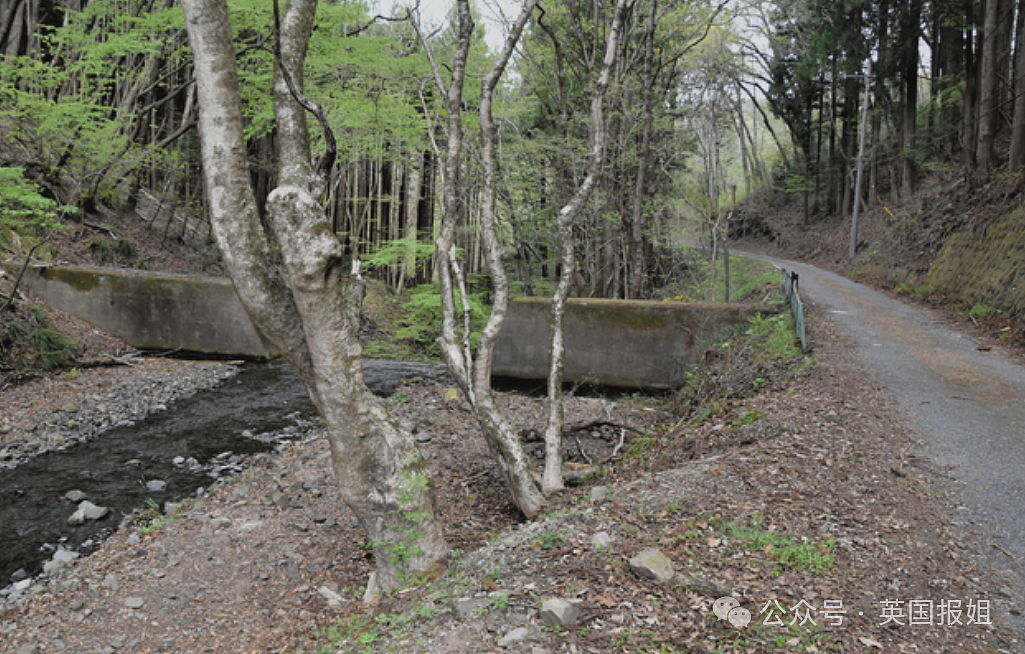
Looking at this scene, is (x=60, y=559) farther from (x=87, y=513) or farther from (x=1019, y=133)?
(x=1019, y=133)

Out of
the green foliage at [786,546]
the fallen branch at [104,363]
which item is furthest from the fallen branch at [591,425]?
the fallen branch at [104,363]

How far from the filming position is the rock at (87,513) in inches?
243

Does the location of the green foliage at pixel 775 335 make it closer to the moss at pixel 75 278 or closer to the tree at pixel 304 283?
the tree at pixel 304 283

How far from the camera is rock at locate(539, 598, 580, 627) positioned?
3.08m

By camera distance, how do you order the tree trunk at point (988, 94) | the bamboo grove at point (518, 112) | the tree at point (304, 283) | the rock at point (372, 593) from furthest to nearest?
the tree trunk at point (988, 94), the bamboo grove at point (518, 112), the rock at point (372, 593), the tree at point (304, 283)

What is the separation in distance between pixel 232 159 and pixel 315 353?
1401 mm

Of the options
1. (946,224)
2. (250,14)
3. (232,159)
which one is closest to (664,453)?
(232,159)

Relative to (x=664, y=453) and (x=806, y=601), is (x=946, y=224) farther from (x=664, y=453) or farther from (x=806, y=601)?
(x=806, y=601)

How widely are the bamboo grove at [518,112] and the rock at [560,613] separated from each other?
6.84 meters

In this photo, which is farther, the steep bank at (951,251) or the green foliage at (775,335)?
the steep bank at (951,251)

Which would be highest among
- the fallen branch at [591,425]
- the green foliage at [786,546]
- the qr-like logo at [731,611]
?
the green foliage at [786,546]

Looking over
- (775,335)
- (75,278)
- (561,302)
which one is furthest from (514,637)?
(75,278)

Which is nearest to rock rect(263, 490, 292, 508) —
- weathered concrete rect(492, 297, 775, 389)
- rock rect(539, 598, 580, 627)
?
rock rect(539, 598, 580, 627)

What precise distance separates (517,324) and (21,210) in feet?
30.5
